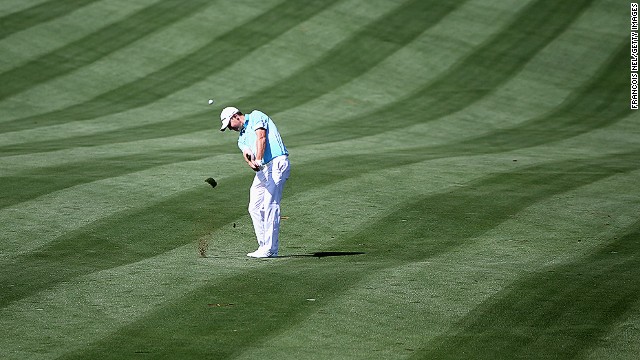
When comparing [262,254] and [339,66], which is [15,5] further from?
[262,254]

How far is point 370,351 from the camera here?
33.3 feet

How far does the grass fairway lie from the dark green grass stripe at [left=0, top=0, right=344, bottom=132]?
105mm

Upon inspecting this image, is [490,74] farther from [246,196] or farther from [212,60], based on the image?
[246,196]

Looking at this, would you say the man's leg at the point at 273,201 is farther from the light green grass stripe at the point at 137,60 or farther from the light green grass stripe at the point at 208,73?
the light green grass stripe at the point at 137,60

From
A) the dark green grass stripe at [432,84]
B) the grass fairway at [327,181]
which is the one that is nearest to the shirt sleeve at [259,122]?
the grass fairway at [327,181]

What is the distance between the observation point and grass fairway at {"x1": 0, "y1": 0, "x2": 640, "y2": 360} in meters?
11.0

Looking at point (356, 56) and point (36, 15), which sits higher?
point (36, 15)

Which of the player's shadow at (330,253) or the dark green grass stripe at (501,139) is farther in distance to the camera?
the dark green grass stripe at (501,139)

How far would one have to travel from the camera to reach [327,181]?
62.6 feet

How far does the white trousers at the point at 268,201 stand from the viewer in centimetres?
1433

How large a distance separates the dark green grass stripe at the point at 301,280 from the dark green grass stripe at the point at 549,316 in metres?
1.71

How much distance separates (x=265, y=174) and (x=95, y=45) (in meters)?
22.0

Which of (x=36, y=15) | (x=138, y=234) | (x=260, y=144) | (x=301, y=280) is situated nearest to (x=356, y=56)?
(x=36, y=15)

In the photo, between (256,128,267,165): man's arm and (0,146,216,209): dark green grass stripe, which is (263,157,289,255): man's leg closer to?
(256,128,267,165): man's arm
